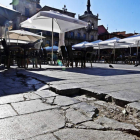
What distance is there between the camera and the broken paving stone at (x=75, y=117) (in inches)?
42.8

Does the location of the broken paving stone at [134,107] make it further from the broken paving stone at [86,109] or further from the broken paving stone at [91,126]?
the broken paving stone at [91,126]

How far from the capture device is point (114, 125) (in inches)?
40.5

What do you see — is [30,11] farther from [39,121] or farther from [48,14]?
[39,121]

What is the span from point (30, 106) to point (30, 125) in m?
0.37

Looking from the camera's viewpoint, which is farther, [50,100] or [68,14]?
[68,14]

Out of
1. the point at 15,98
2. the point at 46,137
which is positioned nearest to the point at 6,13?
the point at 15,98

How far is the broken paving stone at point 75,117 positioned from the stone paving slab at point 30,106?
0.21 metres

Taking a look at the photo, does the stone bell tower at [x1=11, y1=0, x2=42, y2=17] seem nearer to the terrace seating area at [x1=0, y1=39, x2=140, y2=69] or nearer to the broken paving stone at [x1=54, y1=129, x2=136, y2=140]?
the terrace seating area at [x1=0, y1=39, x2=140, y2=69]

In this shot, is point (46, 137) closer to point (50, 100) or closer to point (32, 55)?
point (50, 100)

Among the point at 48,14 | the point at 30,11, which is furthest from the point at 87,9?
the point at 48,14

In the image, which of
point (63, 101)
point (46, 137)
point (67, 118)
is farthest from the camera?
point (63, 101)

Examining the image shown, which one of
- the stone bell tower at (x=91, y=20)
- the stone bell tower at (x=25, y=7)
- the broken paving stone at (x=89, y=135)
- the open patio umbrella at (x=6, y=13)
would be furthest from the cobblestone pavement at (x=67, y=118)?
the stone bell tower at (x=91, y=20)

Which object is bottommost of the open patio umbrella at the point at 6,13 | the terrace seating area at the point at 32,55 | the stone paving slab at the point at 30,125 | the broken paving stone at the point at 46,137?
the broken paving stone at the point at 46,137

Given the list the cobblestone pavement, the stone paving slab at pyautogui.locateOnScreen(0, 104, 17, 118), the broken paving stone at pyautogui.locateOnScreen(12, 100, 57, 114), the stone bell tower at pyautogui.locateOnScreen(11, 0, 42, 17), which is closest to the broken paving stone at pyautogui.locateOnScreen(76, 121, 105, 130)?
the cobblestone pavement
